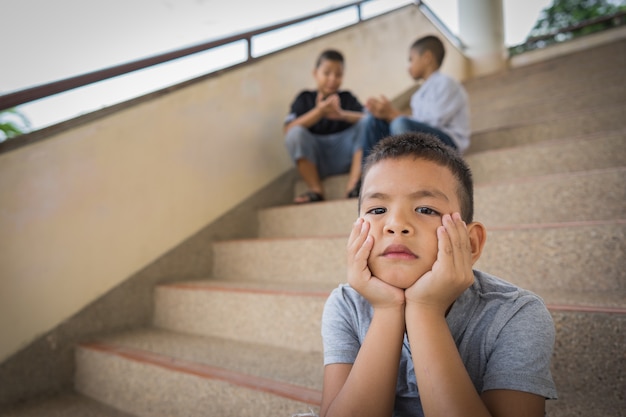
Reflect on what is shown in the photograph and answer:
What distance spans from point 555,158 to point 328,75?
4.22 ft

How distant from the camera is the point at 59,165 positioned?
171 centimetres

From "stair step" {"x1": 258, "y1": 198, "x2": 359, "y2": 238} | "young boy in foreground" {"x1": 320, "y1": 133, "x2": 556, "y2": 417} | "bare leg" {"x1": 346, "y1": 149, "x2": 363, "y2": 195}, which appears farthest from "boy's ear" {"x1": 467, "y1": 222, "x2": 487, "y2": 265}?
"bare leg" {"x1": 346, "y1": 149, "x2": 363, "y2": 195}

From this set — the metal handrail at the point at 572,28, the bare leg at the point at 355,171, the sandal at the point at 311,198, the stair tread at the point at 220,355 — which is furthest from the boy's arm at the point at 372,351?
the metal handrail at the point at 572,28

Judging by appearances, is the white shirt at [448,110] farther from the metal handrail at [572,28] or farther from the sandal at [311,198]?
the metal handrail at [572,28]

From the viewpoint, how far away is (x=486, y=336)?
0.74 m

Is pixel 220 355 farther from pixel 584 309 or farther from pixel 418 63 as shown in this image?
pixel 418 63

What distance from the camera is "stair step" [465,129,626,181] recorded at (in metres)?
1.82

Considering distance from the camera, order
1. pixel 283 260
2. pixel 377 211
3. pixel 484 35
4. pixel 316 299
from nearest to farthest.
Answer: pixel 377 211 → pixel 316 299 → pixel 283 260 → pixel 484 35

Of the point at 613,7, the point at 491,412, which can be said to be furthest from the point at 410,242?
the point at 613,7

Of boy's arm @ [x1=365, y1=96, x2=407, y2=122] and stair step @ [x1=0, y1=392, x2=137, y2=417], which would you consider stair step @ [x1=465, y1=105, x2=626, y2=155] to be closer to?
boy's arm @ [x1=365, y1=96, x2=407, y2=122]

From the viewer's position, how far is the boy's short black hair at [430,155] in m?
0.82

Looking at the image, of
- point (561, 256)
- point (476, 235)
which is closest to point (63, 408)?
point (476, 235)

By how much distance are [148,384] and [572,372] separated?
1.25 meters

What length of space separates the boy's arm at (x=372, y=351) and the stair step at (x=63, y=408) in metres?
1.04
